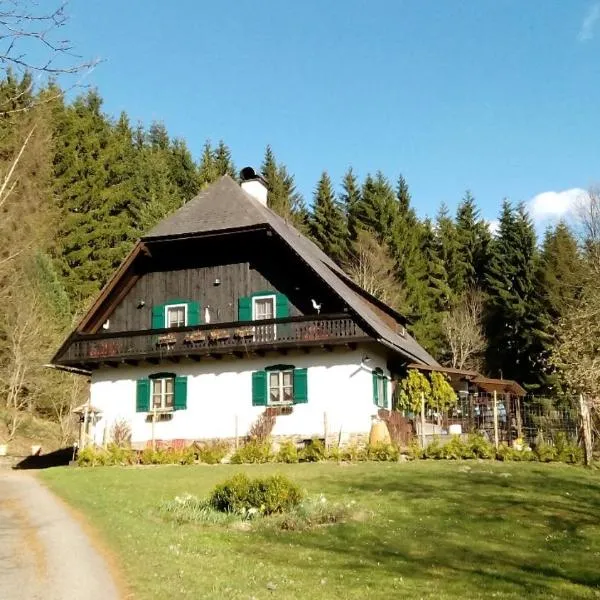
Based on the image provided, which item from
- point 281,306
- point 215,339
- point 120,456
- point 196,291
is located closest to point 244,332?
point 215,339

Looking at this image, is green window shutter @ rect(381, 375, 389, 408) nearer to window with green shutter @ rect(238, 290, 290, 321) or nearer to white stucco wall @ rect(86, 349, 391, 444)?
white stucco wall @ rect(86, 349, 391, 444)

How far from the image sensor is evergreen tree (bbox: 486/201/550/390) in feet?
151

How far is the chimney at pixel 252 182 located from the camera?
107 ft

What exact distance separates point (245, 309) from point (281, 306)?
4.39ft

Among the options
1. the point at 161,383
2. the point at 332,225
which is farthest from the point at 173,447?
the point at 332,225

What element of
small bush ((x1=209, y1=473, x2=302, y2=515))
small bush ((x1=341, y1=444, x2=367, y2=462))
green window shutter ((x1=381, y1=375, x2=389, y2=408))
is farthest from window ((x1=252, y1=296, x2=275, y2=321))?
small bush ((x1=209, y1=473, x2=302, y2=515))

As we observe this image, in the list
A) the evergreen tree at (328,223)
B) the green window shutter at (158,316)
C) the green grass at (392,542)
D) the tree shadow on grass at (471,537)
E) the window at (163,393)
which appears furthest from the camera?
the evergreen tree at (328,223)

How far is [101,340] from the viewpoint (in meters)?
26.8

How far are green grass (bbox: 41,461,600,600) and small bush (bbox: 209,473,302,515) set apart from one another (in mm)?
921

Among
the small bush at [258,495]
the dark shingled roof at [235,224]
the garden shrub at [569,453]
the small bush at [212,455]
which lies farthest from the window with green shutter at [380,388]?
the small bush at [258,495]

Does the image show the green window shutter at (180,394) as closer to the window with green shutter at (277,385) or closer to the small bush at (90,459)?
the window with green shutter at (277,385)

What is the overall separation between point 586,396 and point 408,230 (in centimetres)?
3557

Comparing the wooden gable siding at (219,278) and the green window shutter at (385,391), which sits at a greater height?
the wooden gable siding at (219,278)

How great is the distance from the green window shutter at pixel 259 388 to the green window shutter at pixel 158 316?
4.28m
